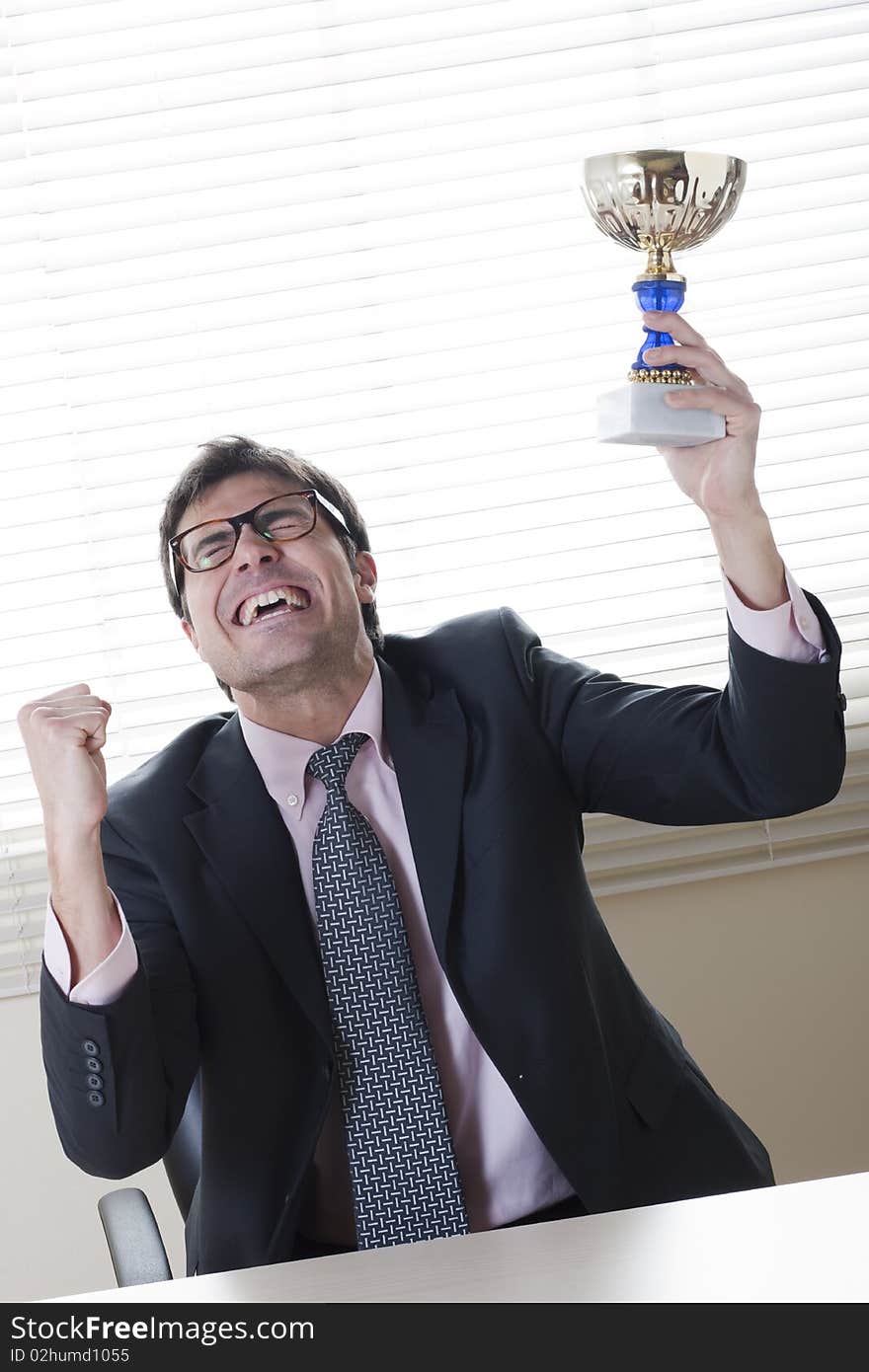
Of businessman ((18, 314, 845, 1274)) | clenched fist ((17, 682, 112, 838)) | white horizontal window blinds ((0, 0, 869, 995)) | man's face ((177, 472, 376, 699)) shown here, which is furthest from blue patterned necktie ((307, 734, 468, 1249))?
white horizontal window blinds ((0, 0, 869, 995))

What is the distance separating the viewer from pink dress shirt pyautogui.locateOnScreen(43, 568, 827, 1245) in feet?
4.82

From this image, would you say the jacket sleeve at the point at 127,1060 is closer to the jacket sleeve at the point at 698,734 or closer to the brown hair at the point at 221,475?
the brown hair at the point at 221,475

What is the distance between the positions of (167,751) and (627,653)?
0.86 meters

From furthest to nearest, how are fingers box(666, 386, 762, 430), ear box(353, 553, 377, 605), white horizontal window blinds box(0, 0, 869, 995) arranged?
white horizontal window blinds box(0, 0, 869, 995) < ear box(353, 553, 377, 605) < fingers box(666, 386, 762, 430)

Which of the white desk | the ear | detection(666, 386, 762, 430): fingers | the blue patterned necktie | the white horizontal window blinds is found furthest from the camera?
the white horizontal window blinds

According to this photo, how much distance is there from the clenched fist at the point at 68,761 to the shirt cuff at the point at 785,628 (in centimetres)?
68

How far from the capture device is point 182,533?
5.76 ft

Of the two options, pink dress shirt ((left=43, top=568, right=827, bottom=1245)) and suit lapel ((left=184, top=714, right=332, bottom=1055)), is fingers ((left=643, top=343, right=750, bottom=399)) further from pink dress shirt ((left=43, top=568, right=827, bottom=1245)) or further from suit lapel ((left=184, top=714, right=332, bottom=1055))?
suit lapel ((left=184, top=714, right=332, bottom=1055))

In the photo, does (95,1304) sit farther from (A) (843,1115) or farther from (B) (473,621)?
(A) (843,1115)

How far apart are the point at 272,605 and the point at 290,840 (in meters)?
0.29

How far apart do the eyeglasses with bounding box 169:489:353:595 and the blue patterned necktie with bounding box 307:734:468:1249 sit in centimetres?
35

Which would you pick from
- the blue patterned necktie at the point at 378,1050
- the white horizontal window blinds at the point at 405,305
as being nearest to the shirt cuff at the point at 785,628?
the blue patterned necktie at the point at 378,1050

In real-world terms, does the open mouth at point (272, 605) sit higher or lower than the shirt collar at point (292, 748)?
higher

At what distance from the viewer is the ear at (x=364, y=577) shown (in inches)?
Answer: 74.5
